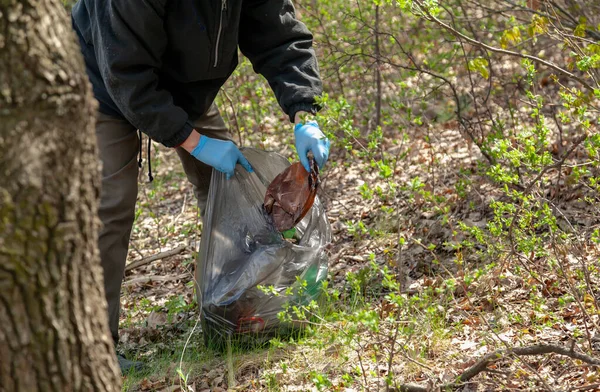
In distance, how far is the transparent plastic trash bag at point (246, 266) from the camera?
3.00 metres

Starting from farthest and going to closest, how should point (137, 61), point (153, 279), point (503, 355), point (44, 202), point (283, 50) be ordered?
point (153, 279) → point (283, 50) → point (137, 61) → point (503, 355) → point (44, 202)

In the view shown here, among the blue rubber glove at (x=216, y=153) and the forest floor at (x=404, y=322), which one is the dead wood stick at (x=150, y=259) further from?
the blue rubber glove at (x=216, y=153)

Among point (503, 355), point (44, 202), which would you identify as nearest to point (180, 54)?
point (44, 202)

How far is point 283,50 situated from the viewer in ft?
10.7

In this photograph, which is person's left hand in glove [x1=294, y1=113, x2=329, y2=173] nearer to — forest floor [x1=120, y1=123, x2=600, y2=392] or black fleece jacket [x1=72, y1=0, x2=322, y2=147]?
black fleece jacket [x1=72, y1=0, x2=322, y2=147]

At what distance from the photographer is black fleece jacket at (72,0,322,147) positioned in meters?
2.77

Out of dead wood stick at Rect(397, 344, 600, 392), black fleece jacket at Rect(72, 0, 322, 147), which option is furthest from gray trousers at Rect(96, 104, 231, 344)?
dead wood stick at Rect(397, 344, 600, 392)

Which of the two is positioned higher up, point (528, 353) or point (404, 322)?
point (404, 322)

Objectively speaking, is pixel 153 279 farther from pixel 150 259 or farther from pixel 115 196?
pixel 115 196

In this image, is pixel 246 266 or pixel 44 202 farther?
pixel 246 266

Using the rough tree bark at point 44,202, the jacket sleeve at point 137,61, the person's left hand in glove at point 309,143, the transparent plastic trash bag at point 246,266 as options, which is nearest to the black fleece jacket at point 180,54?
the jacket sleeve at point 137,61

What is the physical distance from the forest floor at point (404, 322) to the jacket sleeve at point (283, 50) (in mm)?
471

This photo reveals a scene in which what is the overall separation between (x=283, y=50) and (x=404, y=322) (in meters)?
1.51

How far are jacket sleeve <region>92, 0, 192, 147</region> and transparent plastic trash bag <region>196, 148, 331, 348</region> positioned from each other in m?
0.42
